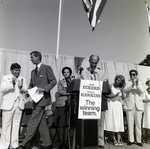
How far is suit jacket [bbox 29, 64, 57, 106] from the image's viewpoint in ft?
6.82

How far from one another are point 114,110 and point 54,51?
47.5 inches

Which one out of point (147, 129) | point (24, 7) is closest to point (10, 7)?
point (24, 7)

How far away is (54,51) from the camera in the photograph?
7.74 feet

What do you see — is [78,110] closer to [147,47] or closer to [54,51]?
[54,51]

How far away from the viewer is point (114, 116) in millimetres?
2287

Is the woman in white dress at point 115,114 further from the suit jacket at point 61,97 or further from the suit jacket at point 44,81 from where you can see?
the suit jacket at point 44,81

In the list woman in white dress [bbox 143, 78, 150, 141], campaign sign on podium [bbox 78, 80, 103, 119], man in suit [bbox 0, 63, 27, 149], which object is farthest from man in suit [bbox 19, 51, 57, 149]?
woman in white dress [bbox 143, 78, 150, 141]

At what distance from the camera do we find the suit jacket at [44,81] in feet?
6.82

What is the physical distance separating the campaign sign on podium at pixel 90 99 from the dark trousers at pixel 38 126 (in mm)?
529

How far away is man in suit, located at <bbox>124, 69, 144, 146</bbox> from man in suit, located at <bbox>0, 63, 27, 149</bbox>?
4.92 ft

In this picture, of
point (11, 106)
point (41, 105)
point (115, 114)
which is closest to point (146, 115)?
point (115, 114)

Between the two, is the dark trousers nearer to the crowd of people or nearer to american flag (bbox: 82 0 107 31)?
the crowd of people

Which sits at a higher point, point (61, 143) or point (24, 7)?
point (24, 7)

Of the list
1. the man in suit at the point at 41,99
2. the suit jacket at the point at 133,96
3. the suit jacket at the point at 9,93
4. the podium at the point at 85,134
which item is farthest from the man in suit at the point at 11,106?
the suit jacket at the point at 133,96
